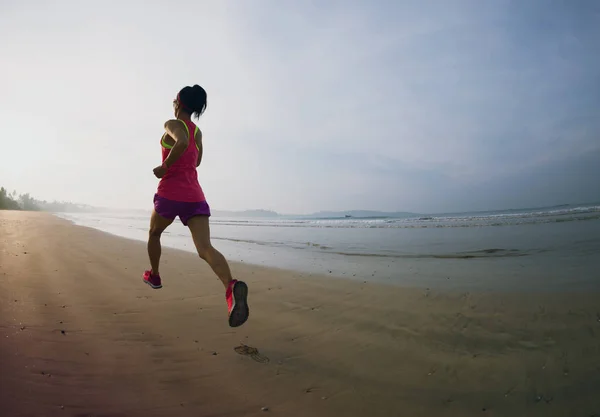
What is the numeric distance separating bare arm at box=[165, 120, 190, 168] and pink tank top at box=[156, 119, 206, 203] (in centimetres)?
8

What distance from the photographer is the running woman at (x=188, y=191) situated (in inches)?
94.6

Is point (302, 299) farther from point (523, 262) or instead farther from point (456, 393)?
point (523, 262)

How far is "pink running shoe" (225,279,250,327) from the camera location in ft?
7.71

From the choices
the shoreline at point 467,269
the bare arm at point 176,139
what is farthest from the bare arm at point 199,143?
the shoreline at point 467,269

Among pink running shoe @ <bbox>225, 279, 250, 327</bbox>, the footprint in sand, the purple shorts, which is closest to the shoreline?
the footprint in sand

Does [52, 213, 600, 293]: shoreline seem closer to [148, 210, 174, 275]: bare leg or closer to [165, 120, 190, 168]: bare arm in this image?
[148, 210, 174, 275]: bare leg

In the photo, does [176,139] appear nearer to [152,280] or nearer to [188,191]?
[188,191]

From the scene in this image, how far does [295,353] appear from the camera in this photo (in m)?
2.47

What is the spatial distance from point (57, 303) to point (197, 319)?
5.22 feet

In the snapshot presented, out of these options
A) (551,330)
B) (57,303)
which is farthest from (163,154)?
(551,330)

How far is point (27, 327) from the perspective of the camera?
2.46m

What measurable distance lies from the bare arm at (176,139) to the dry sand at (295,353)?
1.57m

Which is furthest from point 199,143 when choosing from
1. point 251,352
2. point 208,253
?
point 251,352

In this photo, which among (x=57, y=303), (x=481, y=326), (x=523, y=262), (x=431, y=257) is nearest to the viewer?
(x=481, y=326)
